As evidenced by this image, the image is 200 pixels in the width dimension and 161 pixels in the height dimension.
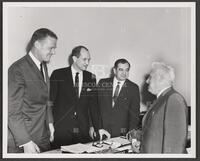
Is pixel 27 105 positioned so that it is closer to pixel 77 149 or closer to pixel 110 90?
pixel 77 149

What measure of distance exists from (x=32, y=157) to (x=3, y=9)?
0.88 meters

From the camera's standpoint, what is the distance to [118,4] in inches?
78.4

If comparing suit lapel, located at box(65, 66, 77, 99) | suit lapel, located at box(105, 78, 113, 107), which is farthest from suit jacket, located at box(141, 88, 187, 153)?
suit lapel, located at box(65, 66, 77, 99)

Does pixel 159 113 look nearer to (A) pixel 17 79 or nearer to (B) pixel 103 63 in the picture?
(B) pixel 103 63

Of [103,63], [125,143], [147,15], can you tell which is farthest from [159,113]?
[147,15]

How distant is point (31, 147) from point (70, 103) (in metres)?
0.34

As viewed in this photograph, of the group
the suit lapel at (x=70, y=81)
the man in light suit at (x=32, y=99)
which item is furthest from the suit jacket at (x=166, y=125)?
the man in light suit at (x=32, y=99)

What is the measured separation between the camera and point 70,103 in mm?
1978

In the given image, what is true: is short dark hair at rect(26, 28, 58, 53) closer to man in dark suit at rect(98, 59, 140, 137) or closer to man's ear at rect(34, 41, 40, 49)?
man's ear at rect(34, 41, 40, 49)

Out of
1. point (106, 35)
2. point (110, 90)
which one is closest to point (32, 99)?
point (110, 90)

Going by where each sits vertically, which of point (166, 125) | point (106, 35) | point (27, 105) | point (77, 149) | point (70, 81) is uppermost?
point (106, 35)

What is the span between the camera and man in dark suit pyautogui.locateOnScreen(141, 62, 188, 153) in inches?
76.7

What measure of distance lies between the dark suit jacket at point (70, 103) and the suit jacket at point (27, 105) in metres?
0.05

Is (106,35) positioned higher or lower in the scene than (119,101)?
higher
